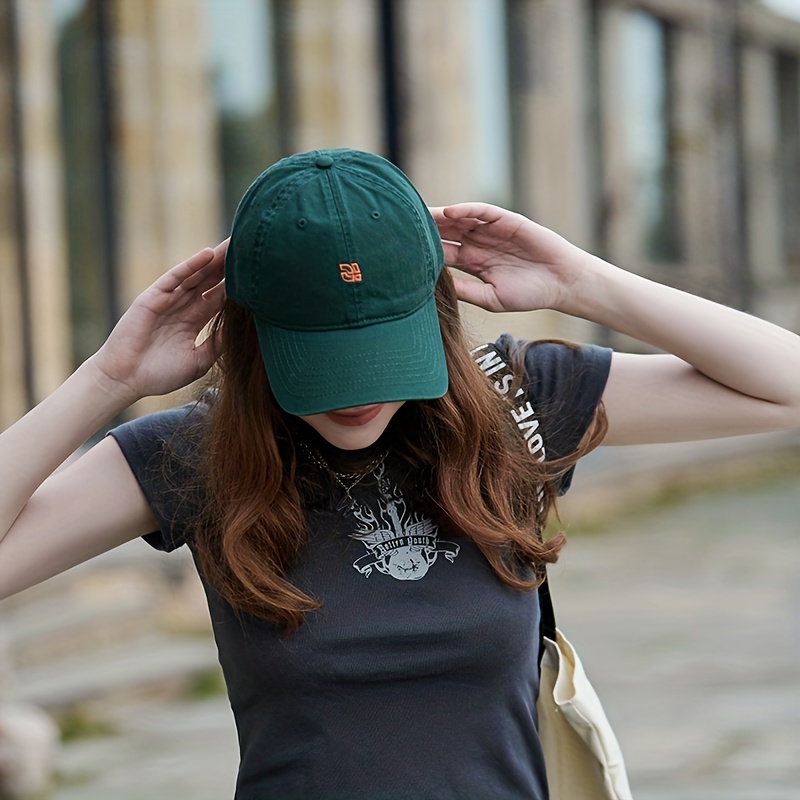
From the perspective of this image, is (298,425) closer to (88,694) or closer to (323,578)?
(323,578)

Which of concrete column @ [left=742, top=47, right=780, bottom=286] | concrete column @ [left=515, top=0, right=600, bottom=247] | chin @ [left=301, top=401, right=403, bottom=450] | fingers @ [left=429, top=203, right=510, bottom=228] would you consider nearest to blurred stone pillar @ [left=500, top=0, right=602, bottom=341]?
concrete column @ [left=515, top=0, right=600, bottom=247]

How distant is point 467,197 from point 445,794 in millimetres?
8556

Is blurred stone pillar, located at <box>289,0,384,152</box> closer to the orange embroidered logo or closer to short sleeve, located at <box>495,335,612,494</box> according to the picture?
short sleeve, located at <box>495,335,612,494</box>

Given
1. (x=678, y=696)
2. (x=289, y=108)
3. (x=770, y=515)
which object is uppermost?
(x=289, y=108)

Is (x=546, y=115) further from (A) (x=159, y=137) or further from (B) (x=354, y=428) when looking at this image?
(B) (x=354, y=428)

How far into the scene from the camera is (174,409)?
220 cm

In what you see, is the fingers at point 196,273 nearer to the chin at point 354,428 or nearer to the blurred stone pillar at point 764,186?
the chin at point 354,428

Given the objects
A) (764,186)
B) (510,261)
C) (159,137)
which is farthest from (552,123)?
(510,261)

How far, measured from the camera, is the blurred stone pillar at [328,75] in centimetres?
933

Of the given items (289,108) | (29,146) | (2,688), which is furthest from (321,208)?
(289,108)

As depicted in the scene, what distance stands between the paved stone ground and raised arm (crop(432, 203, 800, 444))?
4.96 feet

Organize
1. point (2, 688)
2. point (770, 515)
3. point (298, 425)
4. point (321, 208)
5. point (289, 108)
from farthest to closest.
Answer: point (770, 515) < point (289, 108) < point (2, 688) < point (298, 425) < point (321, 208)

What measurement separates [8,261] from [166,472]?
229 inches

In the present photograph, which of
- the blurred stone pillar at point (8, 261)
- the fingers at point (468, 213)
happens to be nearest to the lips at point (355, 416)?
the fingers at point (468, 213)
